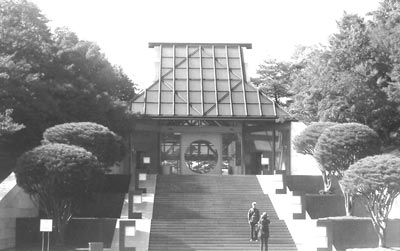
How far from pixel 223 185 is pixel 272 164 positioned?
10269 mm

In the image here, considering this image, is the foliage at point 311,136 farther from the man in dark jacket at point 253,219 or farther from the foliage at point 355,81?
the man in dark jacket at point 253,219

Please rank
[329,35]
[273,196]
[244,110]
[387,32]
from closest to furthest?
[273,196] < [387,32] < [329,35] < [244,110]

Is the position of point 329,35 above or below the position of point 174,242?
above

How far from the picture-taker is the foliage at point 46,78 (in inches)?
1033

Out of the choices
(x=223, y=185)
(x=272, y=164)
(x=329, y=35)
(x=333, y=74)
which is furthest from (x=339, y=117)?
(x=272, y=164)

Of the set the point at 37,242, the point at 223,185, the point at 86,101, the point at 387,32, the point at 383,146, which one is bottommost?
the point at 37,242

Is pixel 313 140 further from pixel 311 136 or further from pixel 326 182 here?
pixel 326 182

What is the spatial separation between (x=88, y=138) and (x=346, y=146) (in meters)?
10.5

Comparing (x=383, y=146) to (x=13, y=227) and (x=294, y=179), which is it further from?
(x=13, y=227)

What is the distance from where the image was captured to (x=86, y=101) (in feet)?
98.7

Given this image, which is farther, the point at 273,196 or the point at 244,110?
the point at 244,110

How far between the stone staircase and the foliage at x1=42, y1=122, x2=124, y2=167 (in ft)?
9.66

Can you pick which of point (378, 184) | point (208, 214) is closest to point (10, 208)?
point (208, 214)

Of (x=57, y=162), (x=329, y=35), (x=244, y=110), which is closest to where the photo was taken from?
(x=57, y=162)
